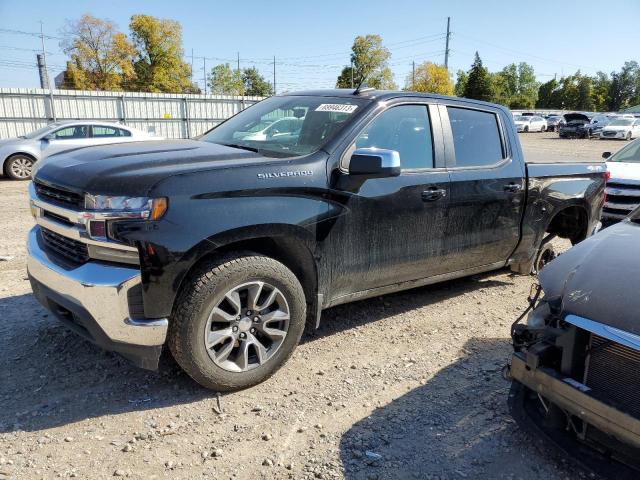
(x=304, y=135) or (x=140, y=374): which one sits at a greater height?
(x=304, y=135)

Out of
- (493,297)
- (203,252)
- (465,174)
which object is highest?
(465,174)

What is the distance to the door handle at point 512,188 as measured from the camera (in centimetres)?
446

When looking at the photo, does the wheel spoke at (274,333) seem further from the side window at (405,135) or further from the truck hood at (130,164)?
the side window at (405,135)

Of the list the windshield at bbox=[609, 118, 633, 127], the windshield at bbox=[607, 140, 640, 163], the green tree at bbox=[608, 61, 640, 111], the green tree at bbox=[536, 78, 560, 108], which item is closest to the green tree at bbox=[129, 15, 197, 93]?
the windshield at bbox=[609, 118, 633, 127]

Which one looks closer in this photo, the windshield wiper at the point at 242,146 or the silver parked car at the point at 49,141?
the windshield wiper at the point at 242,146

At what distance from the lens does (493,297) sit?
5043 mm

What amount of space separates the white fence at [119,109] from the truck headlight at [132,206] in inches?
707

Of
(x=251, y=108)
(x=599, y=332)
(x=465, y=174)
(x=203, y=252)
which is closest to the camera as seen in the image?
(x=599, y=332)

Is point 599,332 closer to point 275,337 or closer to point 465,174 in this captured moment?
point 275,337

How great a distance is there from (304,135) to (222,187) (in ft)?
3.41

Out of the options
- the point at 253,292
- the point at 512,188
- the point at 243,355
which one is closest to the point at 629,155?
the point at 512,188

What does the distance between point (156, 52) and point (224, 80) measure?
1724cm

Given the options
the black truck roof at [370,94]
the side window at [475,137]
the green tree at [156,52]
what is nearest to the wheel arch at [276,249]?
the black truck roof at [370,94]

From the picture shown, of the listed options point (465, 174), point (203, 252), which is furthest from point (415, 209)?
point (203, 252)
